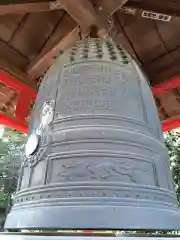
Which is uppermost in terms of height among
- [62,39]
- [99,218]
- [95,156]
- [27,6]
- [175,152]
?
[175,152]

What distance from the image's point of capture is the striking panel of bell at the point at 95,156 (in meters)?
0.99

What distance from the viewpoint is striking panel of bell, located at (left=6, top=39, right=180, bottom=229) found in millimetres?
987

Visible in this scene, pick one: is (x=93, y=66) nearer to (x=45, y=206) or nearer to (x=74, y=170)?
(x=74, y=170)

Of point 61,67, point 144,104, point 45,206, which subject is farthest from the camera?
point 61,67

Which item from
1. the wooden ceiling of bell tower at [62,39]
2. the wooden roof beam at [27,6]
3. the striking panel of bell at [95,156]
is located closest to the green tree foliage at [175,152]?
the wooden ceiling of bell tower at [62,39]

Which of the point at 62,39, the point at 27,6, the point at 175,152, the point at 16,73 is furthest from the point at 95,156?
the point at 175,152

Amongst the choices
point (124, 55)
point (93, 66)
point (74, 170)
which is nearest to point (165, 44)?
point (124, 55)

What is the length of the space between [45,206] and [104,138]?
14.0 inches

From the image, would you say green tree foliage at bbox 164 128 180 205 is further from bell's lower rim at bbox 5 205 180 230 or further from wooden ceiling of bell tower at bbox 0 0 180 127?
bell's lower rim at bbox 5 205 180 230

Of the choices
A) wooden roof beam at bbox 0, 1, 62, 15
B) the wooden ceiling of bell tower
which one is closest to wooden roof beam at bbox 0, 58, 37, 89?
the wooden ceiling of bell tower

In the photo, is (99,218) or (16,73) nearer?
(99,218)

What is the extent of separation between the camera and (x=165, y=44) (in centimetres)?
285

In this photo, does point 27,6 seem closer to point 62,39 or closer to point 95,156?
point 62,39

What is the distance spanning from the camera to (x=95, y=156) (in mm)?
1100
